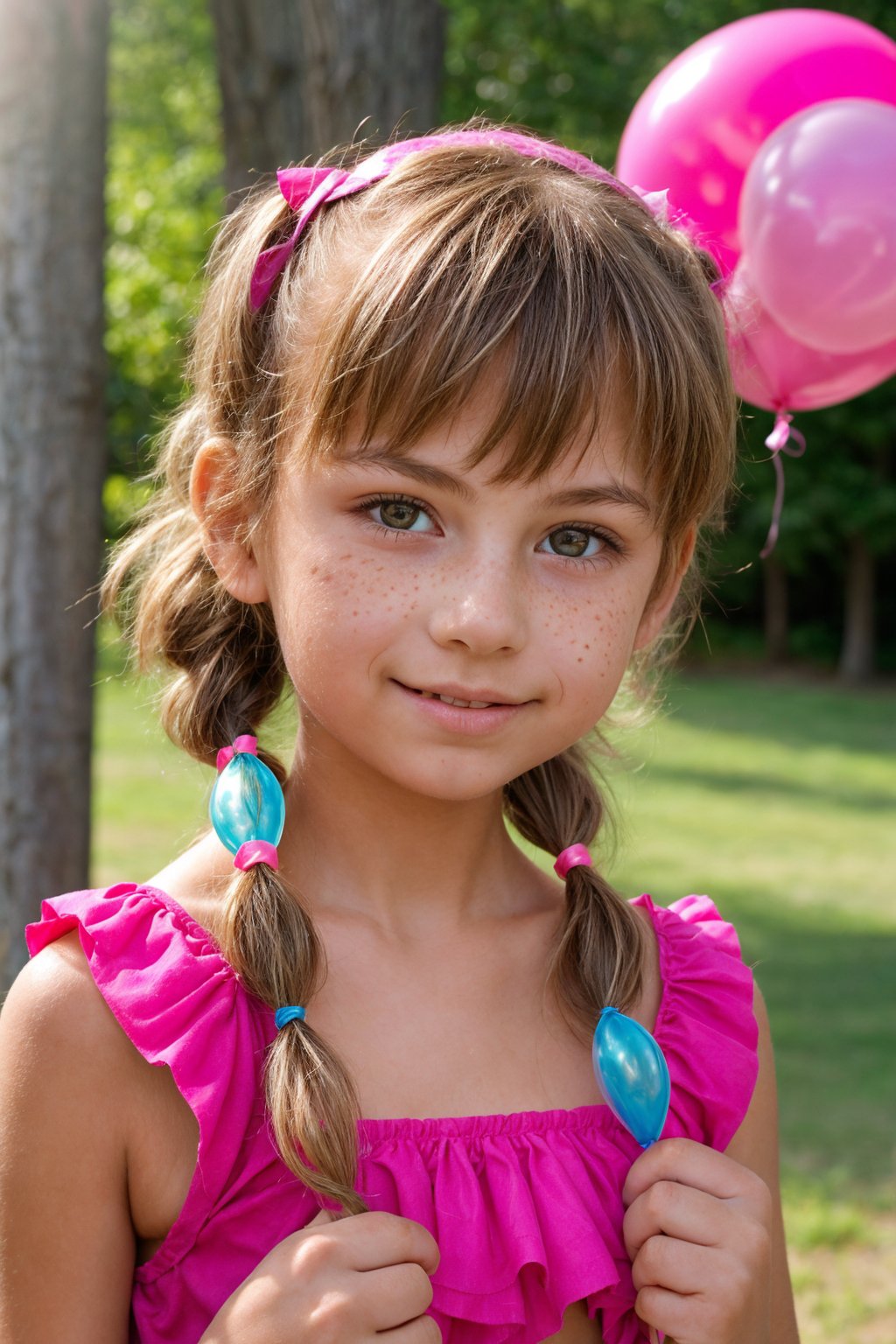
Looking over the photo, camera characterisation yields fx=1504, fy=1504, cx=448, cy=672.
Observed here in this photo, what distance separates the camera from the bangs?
151cm

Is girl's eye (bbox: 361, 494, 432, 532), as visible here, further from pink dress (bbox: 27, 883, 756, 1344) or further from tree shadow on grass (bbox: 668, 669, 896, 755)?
tree shadow on grass (bbox: 668, 669, 896, 755)

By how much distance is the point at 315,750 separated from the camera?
1.79 metres

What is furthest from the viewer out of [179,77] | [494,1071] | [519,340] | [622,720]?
[179,77]

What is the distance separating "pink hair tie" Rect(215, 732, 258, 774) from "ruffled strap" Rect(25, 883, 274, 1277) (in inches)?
7.9

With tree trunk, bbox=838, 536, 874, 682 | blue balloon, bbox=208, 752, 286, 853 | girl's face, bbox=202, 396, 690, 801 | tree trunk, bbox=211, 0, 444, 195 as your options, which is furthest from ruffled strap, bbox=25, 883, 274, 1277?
tree trunk, bbox=838, 536, 874, 682

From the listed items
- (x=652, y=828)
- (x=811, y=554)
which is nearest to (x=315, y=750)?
(x=652, y=828)

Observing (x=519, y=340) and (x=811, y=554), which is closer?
(x=519, y=340)

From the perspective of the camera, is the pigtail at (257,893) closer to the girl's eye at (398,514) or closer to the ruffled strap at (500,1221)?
the ruffled strap at (500,1221)

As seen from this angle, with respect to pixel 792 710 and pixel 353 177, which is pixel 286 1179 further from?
pixel 792 710

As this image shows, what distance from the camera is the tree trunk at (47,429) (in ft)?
9.15

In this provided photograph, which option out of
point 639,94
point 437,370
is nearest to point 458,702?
point 437,370

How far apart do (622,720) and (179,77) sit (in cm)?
2037

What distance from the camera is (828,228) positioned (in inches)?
86.4

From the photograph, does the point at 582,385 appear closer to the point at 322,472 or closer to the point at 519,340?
the point at 519,340
